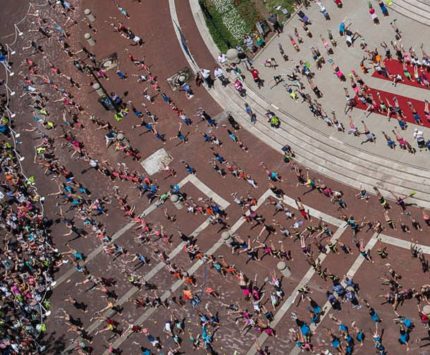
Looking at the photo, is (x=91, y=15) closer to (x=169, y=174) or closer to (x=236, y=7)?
(x=236, y=7)

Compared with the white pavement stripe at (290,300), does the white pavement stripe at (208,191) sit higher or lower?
higher

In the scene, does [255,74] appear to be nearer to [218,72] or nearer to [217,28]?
[218,72]

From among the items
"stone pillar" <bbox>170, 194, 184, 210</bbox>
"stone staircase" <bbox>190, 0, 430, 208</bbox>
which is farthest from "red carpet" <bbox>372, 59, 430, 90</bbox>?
"stone pillar" <bbox>170, 194, 184, 210</bbox>

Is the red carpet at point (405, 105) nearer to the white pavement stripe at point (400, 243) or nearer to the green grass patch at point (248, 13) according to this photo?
the white pavement stripe at point (400, 243)

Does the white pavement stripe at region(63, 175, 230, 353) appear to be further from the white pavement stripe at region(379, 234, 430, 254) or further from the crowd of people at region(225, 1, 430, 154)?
the white pavement stripe at region(379, 234, 430, 254)

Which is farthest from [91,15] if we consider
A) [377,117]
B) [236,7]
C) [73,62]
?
[377,117]

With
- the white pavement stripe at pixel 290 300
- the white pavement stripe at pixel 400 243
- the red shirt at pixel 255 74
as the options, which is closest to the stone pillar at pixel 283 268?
the white pavement stripe at pixel 290 300
